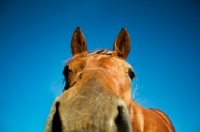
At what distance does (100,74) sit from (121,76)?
2.40 feet

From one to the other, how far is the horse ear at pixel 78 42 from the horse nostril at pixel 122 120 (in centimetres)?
253

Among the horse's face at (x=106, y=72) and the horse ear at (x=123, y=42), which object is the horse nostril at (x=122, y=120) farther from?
the horse ear at (x=123, y=42)

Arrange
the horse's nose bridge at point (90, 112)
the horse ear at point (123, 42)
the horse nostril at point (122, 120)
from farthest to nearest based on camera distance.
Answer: the horse ear at point (123, 42) < the horse nostril at point (122, 120) < the horse's nose bridge at point (90, 112)

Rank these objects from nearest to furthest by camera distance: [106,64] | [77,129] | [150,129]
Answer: [77,129], [106,64], [150,129]

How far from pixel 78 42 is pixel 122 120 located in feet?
9.03

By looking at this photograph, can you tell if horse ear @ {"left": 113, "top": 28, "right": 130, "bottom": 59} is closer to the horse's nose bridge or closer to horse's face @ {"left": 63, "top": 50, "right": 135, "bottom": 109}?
horse's face @ {"left": 63, "top": 50, "right": 135, "bottom": 109}

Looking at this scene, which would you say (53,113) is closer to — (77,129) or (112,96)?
(77,129)

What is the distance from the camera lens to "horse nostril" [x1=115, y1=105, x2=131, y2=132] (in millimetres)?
1953

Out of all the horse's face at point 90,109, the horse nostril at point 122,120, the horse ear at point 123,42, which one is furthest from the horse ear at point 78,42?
the horse nostril at point 122,120

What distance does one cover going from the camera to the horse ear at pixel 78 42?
4.32m

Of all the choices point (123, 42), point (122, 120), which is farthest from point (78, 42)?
point (122, 120)

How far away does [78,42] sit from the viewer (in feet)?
14.4

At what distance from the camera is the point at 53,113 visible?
195cm

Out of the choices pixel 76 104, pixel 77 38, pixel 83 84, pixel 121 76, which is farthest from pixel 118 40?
pixel 76 104
